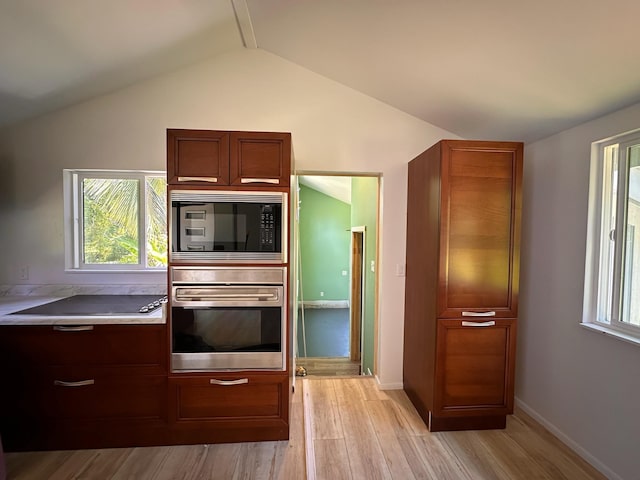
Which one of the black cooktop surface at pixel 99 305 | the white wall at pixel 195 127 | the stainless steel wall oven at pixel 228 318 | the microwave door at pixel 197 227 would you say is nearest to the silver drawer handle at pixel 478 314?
the white wall at pixel 195 127

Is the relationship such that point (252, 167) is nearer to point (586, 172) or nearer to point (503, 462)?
point (586, 172)

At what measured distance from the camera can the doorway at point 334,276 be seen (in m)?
4.23

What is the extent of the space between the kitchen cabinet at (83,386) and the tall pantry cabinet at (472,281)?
75.5 inches

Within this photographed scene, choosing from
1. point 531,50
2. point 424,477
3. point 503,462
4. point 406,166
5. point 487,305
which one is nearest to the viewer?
point 531,50

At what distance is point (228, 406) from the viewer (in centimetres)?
206

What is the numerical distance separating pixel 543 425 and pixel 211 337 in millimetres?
2551

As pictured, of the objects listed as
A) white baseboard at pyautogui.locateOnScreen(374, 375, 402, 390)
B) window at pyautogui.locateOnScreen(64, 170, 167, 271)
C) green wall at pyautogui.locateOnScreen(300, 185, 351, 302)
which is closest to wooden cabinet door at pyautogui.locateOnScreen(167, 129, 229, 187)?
window at pyautogui.locateOnScreen(64, 170, 167, 271)

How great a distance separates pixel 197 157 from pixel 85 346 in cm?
143

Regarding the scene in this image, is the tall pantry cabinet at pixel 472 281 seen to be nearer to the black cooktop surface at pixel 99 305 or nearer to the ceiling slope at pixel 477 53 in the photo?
the ceiling slope at pixel 477 53

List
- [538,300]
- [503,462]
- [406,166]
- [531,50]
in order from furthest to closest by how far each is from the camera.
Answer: [406,166]
[538,300]
[503,462]
[531,50]

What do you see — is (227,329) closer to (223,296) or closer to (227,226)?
(223,296)

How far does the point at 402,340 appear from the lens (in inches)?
112

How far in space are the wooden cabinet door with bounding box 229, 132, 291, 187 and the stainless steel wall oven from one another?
592mm

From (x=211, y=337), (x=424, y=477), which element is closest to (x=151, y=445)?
(x=211, y=337)
